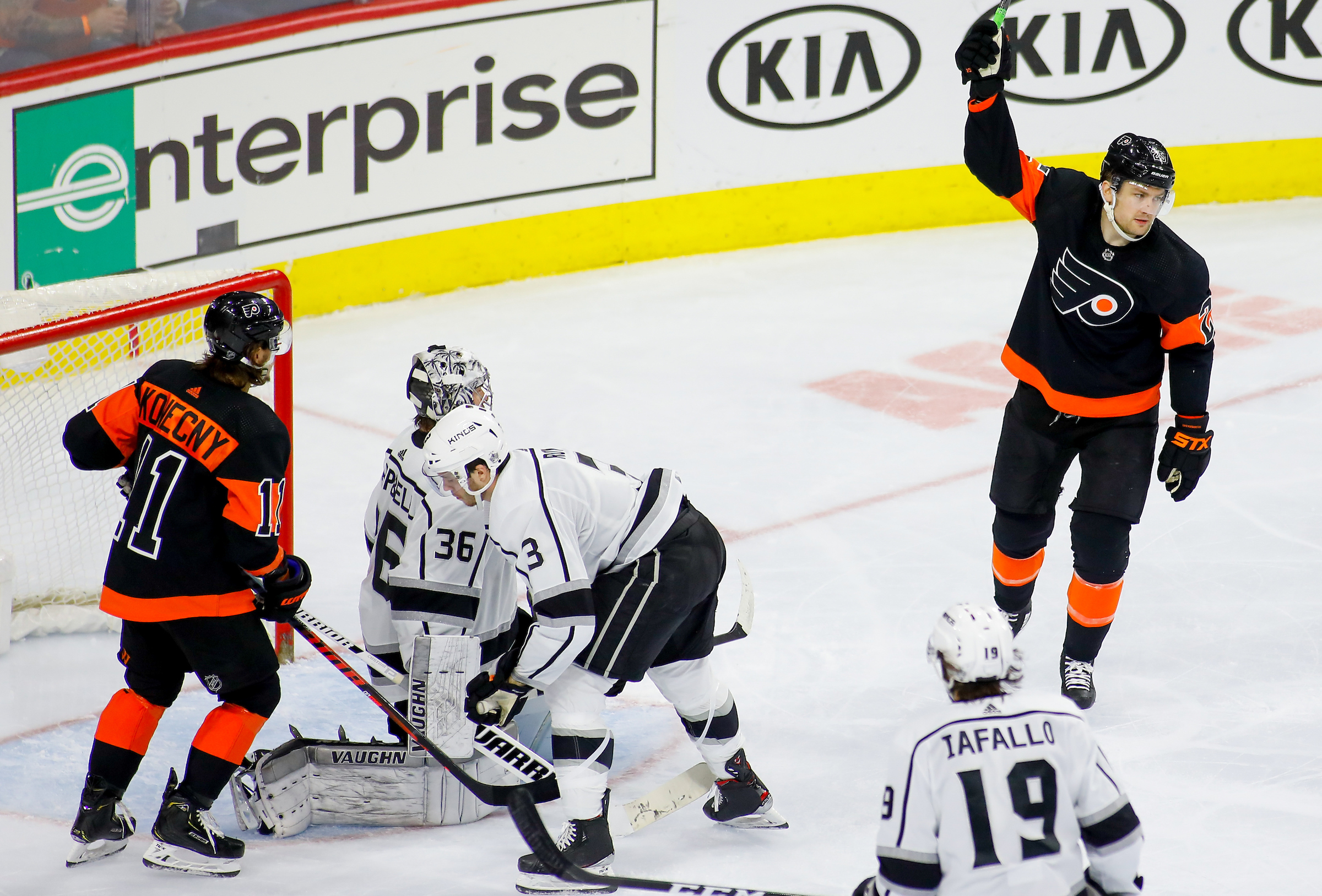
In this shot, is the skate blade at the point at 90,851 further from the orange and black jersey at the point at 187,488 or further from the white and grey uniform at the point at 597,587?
the white and grey uniform at the point at 597,587

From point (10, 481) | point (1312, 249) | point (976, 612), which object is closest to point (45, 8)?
point (10, 481)

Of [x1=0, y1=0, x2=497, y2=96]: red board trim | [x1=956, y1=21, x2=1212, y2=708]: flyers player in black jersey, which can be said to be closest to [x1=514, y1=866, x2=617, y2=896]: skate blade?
[x1=956, y1=21, x2=1212, y2=708]: flyers player in black jersey

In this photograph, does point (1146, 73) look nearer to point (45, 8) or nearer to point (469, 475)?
point (45, 8)

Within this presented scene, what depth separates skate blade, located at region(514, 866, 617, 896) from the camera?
304 centimetres

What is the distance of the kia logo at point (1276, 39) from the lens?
25.7 feet

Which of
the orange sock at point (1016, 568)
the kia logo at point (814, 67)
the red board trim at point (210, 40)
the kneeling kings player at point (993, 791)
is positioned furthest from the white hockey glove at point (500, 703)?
the kia logo at point (814, 67)

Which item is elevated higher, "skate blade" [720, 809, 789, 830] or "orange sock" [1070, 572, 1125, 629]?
"orange sock" [1070, 572, 1125, 629]

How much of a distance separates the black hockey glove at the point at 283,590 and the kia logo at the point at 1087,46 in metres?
5.29

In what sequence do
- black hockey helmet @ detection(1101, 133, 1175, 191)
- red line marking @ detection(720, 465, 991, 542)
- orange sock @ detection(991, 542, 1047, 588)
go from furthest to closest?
1. red line marking @ detection(720, 465, 991, 542)
2. orange sock @ detection(991, 542, 1047, 588)
3. black hockey helmet @ detection(1101, 133, 1175, 191)

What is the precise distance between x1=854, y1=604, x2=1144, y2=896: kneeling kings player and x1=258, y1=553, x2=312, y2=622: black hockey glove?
1415mm

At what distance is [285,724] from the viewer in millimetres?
3789

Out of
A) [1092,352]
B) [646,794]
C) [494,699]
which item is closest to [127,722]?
[494,699]

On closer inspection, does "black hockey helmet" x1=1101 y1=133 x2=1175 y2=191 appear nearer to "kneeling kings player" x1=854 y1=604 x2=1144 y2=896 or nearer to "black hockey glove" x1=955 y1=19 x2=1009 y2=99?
"black hockey glove" x1=955 y1=19 x2=1009 y2=99

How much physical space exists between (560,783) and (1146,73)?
228 inches
